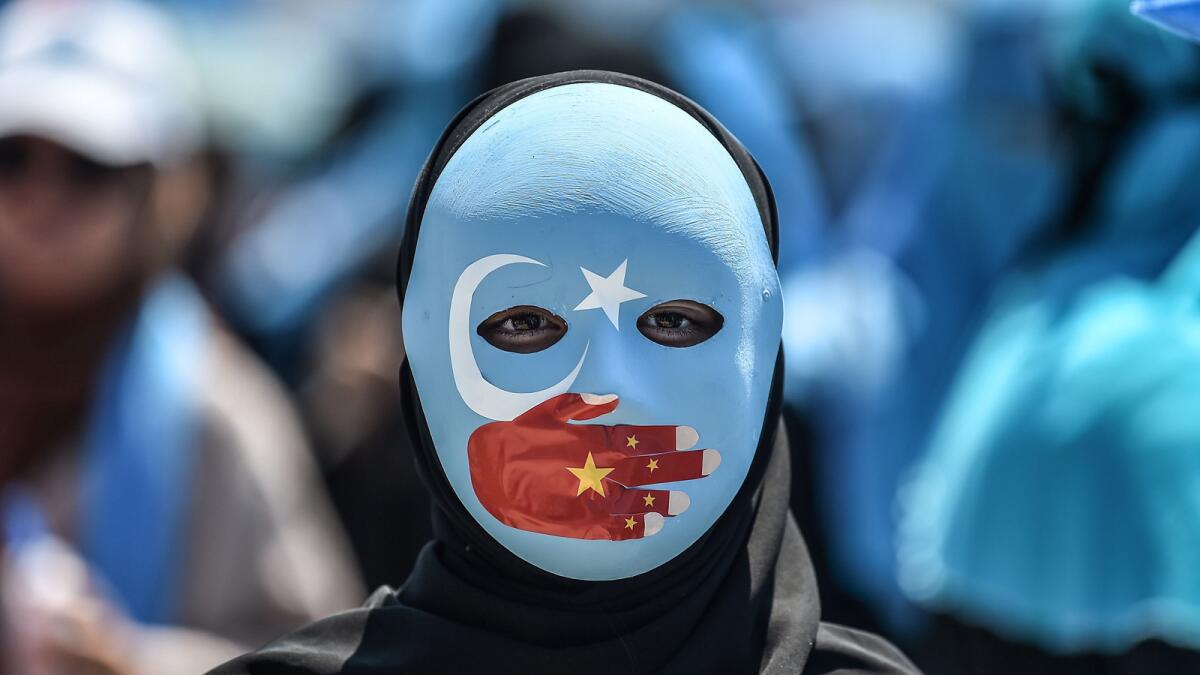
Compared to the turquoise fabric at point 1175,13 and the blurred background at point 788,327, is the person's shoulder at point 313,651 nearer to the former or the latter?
the blurred background at point 788,327

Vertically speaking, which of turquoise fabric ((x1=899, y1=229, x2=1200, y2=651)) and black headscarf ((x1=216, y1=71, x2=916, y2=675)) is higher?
turquoise fabric ((x1=899, y1=229, x2=1200, y2=651))

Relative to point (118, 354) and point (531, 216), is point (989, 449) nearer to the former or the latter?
point (531, 216)

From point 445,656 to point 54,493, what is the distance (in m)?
1.59

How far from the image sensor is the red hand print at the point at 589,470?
8.84 feet

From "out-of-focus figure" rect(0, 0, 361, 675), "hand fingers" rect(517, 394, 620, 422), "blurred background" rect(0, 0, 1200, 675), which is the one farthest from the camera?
"out-of-focus figure" rect(0, 0, 361, 675)

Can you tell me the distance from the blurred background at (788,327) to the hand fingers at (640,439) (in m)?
1.14

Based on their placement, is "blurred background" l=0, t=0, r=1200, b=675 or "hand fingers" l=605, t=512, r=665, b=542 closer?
"hand fingers" l=605, t=512, r=665, b=542

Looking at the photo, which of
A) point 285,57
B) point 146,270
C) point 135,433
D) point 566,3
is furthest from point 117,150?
point 285,57

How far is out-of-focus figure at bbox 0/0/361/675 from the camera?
13.3 feet

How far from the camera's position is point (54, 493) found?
4129mm

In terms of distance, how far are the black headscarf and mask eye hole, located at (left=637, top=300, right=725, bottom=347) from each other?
0.25 metres

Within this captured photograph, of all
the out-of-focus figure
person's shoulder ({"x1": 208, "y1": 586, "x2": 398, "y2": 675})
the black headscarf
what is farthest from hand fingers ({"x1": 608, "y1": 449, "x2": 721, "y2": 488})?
the out-of-focus figure

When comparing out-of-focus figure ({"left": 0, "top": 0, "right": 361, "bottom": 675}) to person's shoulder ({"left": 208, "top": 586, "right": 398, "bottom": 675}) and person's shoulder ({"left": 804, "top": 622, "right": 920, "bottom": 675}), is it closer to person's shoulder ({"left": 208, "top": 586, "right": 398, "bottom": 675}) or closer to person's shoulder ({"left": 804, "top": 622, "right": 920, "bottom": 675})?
person's shoulder ({"left": 208, "top": 586, "right": 398, "bottom": 675})

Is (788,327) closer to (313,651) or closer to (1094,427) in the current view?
(1094,427)
